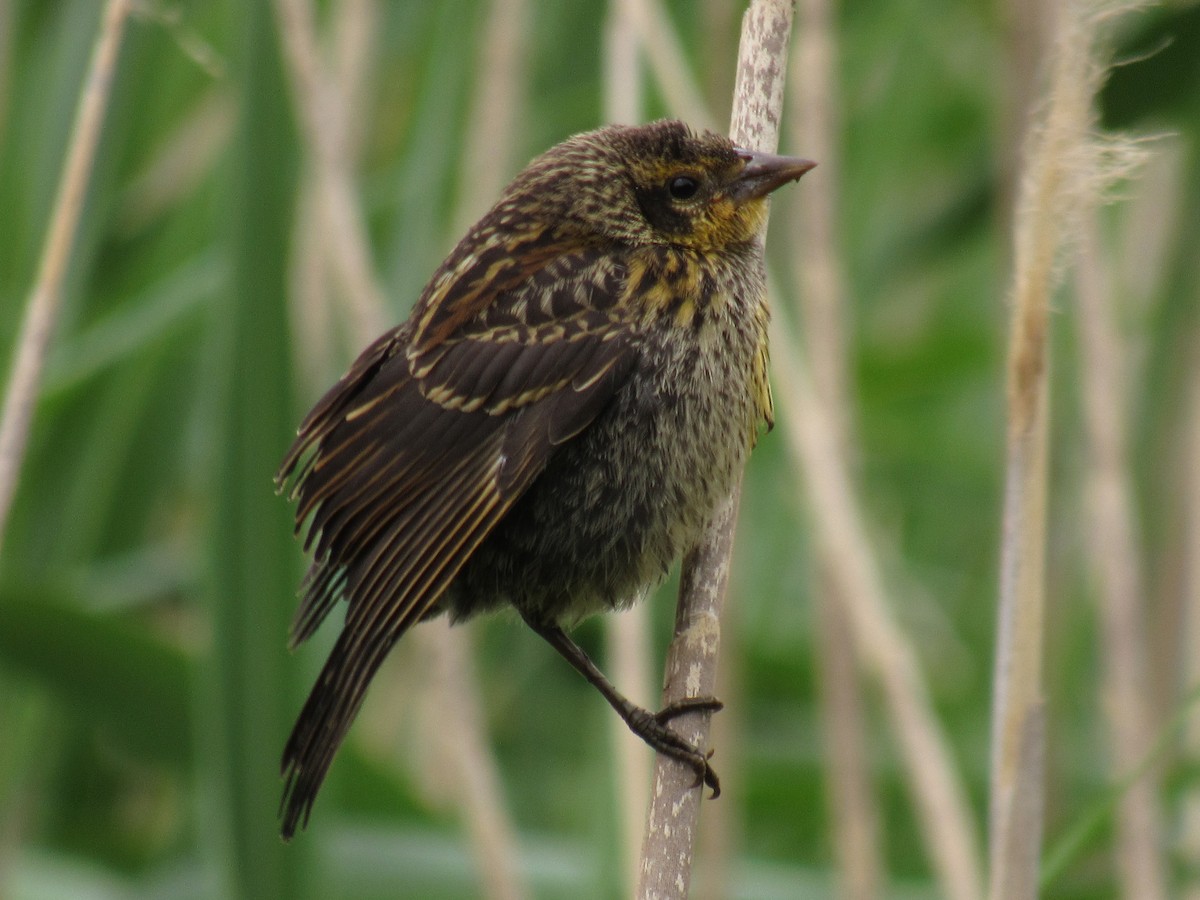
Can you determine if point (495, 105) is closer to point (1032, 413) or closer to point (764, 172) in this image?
point (764, 172)

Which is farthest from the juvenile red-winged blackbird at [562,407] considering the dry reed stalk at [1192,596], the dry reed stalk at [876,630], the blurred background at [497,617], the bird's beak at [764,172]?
the dry reed stalk at [1192,596]

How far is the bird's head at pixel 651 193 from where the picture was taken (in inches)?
93.9

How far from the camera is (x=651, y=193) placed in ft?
8.02

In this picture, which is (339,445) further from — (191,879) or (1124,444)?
(1124,444)

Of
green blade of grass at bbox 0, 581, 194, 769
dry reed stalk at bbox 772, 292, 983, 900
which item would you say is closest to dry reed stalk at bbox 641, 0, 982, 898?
dry reed stalk at bbox 772, 292, 983, 900

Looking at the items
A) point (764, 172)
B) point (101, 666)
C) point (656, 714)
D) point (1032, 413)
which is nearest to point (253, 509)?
point (656, 714)

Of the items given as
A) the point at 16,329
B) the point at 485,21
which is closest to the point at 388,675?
the point at 16,329

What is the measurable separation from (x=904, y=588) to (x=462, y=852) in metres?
1.60

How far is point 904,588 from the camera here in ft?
13.4

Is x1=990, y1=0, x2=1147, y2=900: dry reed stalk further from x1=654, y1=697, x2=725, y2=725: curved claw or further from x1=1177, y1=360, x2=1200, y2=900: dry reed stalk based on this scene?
x1=1177, y1=360, x2=1200, y2=900: dry reed stalk

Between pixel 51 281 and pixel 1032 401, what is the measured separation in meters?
1.27

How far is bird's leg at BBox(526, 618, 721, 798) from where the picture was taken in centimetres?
198

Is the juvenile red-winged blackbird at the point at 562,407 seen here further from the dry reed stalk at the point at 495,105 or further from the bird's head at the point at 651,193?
the dry reed stalk at the point at 495,105

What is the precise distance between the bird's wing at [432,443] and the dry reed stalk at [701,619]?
258 mm
